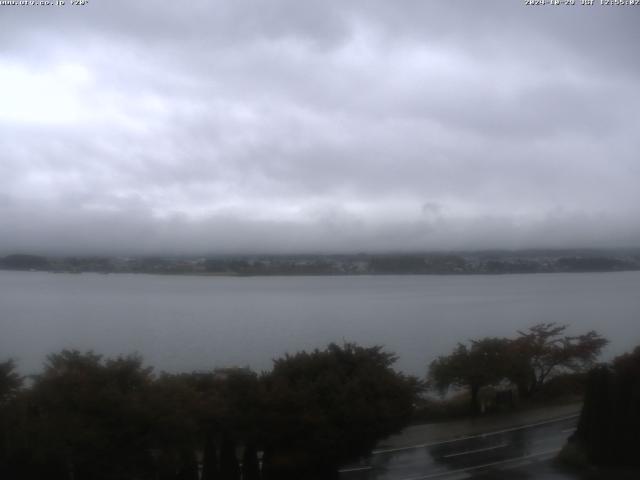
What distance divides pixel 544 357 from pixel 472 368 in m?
3.99

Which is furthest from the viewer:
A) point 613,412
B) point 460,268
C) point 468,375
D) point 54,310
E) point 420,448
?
point 460,268

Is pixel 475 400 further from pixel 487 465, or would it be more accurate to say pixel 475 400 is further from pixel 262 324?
pixel 262 324

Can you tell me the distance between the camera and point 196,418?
12.2 metres

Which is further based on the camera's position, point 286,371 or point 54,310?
point 54,310

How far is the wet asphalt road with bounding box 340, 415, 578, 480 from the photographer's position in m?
13.8

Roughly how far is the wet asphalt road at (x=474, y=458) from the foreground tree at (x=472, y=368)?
472 cm

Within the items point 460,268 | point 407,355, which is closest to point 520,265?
point 460,268

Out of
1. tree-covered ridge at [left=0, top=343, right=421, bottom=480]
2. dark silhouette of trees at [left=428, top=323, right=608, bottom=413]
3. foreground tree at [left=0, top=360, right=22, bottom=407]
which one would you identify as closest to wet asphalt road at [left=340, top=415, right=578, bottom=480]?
tree-covered ridge at [left=0, top=343, right=421, bottom=480]

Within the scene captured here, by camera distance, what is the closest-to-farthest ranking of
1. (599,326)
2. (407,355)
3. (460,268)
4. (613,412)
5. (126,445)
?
(126,445) < (613,412) < (407,355) < (599,326) < (460,268)

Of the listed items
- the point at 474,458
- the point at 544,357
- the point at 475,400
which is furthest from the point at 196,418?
the point at 544,357

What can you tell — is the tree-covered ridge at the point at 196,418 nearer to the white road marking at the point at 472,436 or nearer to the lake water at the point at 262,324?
the white road marking at the point at 472,436

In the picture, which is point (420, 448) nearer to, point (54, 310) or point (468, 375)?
point (468, 375)

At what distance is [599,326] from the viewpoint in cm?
3788

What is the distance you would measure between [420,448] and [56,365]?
874cm
